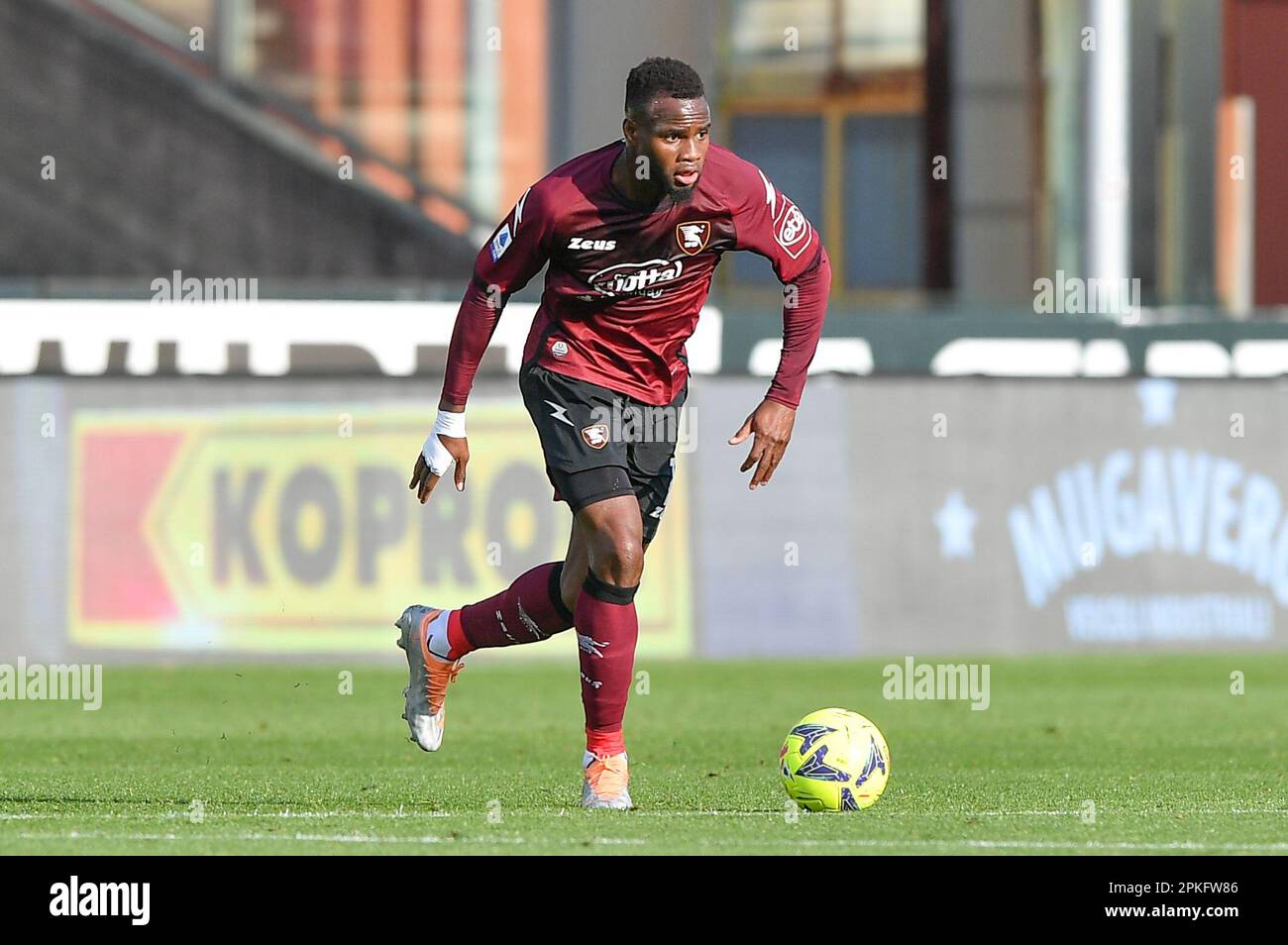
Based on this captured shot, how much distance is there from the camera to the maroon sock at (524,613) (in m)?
8.05

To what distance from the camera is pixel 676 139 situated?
7168 mm

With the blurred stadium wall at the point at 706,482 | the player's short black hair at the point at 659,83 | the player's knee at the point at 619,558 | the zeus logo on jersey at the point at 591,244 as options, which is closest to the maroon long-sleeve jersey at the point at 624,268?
the zeus logo on jersey at the point at 591,244

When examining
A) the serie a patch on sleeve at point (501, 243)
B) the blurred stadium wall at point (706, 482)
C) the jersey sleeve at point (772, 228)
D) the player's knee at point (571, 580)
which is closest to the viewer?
the serie a patch on sleeve at point (501, 243)

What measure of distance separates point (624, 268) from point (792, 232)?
0.60 metres

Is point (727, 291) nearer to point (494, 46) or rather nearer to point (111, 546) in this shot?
point (494, 46)

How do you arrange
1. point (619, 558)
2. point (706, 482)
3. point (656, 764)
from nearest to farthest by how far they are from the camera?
point (619, 558) < point (656, 764) < point (706, 482)

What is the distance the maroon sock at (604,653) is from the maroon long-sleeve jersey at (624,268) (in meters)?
0.66

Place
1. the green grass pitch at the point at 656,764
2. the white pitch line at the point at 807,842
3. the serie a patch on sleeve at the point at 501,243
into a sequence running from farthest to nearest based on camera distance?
Result: the serie a patch on sleeve at the point at 501,243 → the green grass pitch at the point at 656,764 → the white pitch line at the point at 807,842

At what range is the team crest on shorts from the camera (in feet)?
24.5

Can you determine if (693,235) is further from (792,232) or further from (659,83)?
(659,83)

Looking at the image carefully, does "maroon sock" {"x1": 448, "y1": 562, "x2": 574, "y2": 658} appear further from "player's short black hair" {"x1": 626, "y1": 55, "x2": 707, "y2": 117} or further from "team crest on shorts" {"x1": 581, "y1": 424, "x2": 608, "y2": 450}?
"player's short black hair" {"x1": 626, "y1": 55, "x2": 707, "y2": 117}

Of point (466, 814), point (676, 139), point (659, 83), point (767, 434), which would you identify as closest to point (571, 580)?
point (767, 434)

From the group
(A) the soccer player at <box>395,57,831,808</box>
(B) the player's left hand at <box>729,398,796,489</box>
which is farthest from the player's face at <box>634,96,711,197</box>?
(B) the player's left hand at <box>729,398,796,489</box>

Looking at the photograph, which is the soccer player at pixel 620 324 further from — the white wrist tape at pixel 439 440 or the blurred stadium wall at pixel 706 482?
the blurred stadium wall at pixel 706 482
